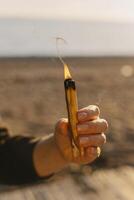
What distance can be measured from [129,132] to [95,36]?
2712cm

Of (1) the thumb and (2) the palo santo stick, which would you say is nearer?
(2) the palo santo stick

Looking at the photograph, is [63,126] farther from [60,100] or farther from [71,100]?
[60,100]

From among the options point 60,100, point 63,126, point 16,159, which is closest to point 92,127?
point 63,126

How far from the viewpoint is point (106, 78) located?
21516mm

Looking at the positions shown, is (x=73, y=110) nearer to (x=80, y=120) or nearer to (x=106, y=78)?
(x=80, y=120)

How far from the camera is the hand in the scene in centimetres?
196

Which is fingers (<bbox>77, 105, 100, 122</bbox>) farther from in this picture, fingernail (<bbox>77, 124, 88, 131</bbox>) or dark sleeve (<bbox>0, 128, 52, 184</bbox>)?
dark sleeve (<bbox>0, 128, 52, 184</bbox>)

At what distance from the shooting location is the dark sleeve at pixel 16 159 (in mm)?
Answer: 2566

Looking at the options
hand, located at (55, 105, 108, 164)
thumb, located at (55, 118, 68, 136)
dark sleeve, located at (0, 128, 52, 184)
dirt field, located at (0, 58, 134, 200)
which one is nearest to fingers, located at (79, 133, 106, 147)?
hand, located at (55, 105, 108, 164)

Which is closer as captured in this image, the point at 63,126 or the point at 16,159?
the point at 63,126

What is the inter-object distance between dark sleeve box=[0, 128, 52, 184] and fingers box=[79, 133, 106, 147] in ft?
1.74

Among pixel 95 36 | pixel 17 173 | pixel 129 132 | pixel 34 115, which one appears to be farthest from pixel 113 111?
pixel 95 36

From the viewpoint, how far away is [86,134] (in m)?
2.00

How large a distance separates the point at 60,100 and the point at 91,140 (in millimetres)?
13401
